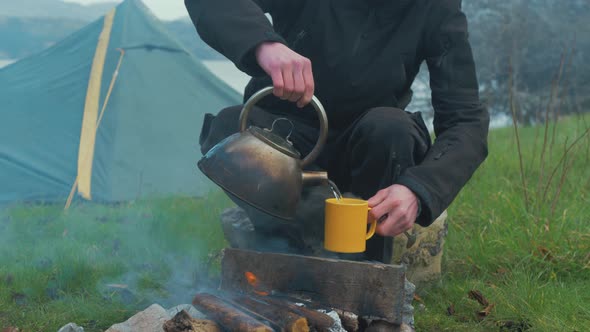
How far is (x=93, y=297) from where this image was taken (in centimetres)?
269

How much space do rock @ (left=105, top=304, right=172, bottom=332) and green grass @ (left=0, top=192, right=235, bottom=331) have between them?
38cm

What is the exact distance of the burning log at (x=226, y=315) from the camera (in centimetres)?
175

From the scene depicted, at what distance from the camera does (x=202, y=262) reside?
312 cm

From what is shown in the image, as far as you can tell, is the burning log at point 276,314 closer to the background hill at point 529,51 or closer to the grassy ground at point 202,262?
the grassy ground at point 202,262

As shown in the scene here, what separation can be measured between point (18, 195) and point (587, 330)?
13.8 ft

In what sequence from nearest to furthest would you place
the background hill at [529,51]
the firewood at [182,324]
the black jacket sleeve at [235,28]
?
1. the firewood at [182,324]
2. the black jacket sleeve at [235,28]
3. the background hill at [529,51]

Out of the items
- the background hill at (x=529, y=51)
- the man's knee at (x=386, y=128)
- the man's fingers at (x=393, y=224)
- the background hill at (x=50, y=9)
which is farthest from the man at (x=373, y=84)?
the background hill at (x=529, y=51)

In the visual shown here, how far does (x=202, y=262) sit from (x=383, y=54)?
4.57 feet

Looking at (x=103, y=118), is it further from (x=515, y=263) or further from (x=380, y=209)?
(x=380, y=209)

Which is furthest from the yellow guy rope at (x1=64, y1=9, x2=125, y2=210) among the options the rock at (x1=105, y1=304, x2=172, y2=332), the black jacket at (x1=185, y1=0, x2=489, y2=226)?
the rock at (x1=105, y1=304, x2=172, y2=332)

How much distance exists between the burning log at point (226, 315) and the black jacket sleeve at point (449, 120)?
636mm

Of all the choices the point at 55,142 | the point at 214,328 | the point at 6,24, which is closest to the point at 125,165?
the point at 55,142

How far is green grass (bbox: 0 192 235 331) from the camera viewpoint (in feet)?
8.41

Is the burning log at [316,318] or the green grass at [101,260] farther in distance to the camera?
the green grass at [101,260]
